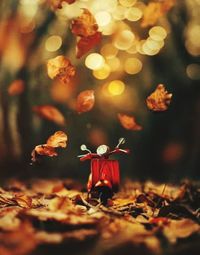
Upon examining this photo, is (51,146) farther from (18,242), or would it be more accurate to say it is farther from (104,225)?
(18,242)

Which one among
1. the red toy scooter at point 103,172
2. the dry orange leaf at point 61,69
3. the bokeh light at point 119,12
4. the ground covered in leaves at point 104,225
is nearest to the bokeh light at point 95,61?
the dry orange leaf at point 61,69

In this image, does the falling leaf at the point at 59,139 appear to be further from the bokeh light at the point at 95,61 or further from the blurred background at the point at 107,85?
the bokeh light at the point at 95,61

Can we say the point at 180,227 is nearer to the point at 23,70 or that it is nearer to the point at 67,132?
the point at 67,132

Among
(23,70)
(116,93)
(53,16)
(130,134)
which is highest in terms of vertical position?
(53,16)

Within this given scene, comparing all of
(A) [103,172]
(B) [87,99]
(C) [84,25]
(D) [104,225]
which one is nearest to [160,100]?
(B) [87,99]

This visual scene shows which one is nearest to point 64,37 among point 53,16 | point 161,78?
point 53,16

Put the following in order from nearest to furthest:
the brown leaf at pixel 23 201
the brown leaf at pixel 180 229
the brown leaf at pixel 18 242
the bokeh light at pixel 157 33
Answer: the brown leaf at pixel 18 242
the brown leaf at pixel 180 229
the brown leaf at pixel 23 201
the bokeh light at pixel 157 33

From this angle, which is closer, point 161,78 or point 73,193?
point 73,193
